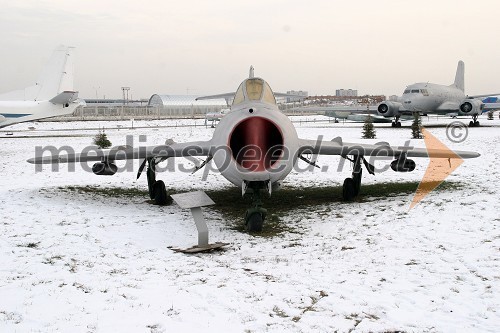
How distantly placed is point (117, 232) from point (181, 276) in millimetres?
2621

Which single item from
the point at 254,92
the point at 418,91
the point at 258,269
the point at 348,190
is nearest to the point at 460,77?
the point at 418,91

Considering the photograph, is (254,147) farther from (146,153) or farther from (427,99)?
(427,99)

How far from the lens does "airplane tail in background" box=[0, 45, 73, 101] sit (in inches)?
1097

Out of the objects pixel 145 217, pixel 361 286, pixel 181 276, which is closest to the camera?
pixel 361 286

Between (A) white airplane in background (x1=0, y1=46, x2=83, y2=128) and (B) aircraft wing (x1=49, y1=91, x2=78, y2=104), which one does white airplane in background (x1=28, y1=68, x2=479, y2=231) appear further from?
(A) white airplane in background (x1=0, y1=46, x2=83, y2=128)

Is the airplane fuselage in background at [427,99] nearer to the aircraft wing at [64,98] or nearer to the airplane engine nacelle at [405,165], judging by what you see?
the aircraft wing at [64,98]

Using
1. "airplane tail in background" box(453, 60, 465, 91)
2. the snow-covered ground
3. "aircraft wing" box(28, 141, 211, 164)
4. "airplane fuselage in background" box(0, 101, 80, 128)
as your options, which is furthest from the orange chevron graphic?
"airplane tail in background" box(453, 60, 465, 91)

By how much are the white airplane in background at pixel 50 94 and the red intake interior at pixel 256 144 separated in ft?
71.6

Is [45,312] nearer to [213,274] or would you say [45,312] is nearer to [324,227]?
[213,274]

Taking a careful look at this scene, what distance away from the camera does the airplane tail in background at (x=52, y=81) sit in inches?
1097

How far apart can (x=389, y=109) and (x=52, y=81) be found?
2641 centimetres

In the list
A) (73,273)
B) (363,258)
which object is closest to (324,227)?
(363,258)

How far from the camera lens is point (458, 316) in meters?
4.16

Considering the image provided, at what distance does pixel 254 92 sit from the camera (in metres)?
8.41
